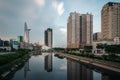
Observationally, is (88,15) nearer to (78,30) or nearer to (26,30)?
(78,30)

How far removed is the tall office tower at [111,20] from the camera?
10038cm

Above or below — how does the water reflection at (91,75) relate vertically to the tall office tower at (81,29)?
below

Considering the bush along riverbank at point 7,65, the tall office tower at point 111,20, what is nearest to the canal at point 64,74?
the bush along riverbank at point 7,65

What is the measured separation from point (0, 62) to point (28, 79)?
430 inches

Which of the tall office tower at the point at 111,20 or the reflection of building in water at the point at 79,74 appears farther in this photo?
the tall office tower at the point at 111,20

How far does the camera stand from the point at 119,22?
102688mm

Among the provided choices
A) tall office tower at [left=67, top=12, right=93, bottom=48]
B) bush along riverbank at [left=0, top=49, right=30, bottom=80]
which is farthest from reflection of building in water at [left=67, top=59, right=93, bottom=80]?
tall office tower at [left=67, top=12, right=93, bottom=48]

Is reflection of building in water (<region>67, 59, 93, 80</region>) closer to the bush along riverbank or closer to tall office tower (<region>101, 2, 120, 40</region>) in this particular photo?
the bush along riverbank

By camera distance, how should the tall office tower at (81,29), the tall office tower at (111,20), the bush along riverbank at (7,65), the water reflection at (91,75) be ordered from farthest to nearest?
the tall office tower at (81,29) → the tall office tower at (111,20) → the bush along riverbank at (7,65) → the water reflection at (91,75)

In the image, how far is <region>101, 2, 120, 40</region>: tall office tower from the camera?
10038 cm

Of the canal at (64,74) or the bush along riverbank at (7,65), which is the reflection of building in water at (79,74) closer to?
the canal at (64,74)

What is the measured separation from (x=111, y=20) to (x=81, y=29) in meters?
23.5

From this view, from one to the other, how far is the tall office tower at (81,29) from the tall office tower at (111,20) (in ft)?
42.5

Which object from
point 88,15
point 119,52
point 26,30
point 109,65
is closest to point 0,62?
point 109,65
